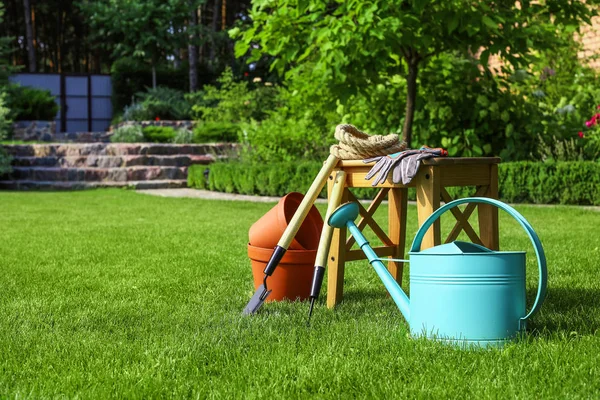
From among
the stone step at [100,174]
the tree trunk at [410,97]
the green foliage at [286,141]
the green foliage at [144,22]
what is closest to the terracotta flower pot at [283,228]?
the tree trunk at [410,97]

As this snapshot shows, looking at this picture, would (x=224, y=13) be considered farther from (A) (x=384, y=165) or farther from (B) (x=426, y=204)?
(B) (x=426, y=204)

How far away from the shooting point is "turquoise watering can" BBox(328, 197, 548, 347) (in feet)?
8.86

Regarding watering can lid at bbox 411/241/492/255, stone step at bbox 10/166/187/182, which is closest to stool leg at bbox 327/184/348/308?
watering can lid at bbox 411/241/492/255

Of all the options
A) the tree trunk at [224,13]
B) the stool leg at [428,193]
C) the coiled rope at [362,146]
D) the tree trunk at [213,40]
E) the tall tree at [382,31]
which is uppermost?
the tree trunk at [224,13]

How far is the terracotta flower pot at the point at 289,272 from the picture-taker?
373 centimetres

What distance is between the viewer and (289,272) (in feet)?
12.3

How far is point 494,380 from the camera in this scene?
2.38 metres

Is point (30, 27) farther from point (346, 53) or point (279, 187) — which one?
point (346, 53)

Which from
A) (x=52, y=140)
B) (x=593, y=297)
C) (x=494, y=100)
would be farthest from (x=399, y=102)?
(x=52, y=140)

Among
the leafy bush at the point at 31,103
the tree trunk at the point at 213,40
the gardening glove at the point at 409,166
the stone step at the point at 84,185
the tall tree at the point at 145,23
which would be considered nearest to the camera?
the gardening glove at the point at 409,166

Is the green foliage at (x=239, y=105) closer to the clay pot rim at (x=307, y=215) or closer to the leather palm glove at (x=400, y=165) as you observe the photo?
the clay pot rim at (x=307, y=215)

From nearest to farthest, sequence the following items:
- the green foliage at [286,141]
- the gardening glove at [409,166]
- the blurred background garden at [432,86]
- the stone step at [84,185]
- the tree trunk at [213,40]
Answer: the gardening glove at [409,166], the blurred background garden at [432,86], the green foliage at [286,141], the stone step at [84,185], the tree trunk at [213,40]

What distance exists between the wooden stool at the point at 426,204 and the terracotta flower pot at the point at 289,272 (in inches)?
4.7

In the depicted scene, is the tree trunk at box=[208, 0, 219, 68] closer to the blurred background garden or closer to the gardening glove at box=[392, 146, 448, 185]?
the blurred background garden
